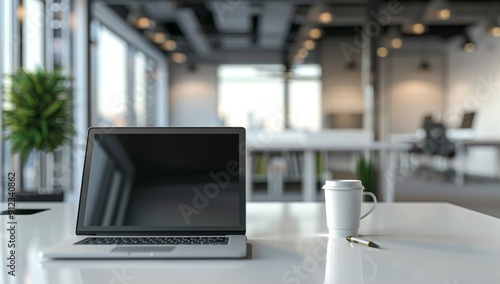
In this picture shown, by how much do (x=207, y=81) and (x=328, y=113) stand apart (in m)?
2.42

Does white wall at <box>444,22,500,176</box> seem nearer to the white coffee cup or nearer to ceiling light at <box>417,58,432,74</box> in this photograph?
ceiling light at <box>417,58,432,74</box>

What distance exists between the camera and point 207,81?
10.1m

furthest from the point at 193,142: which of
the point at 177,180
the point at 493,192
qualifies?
the point at 493,192

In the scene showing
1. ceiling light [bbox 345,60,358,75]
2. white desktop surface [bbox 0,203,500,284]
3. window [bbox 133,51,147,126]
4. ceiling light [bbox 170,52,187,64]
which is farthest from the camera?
ceiling light [bbox 170,52,187,64]

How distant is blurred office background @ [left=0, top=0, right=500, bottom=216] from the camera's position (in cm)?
484

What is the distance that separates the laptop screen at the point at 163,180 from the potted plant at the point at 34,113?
2.41 meters

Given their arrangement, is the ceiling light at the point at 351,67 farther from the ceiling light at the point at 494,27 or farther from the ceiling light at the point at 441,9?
the ceiling light at the point at 441,9

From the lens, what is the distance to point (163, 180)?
733 mm

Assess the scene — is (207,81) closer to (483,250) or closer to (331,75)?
(331,75)

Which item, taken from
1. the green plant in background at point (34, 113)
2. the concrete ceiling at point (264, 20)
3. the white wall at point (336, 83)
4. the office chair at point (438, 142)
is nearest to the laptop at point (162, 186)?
the green plant in background at point (34, 113)

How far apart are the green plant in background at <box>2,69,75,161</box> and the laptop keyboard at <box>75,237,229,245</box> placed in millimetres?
2493

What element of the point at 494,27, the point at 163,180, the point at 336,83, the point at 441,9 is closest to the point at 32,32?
the point at 441,9

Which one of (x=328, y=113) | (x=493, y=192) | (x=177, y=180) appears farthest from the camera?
(x=328, y=113)

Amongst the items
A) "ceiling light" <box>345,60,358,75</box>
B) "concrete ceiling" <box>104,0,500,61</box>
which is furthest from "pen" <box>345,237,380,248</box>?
"ceiling light" <box>345,60,358,75</box>
